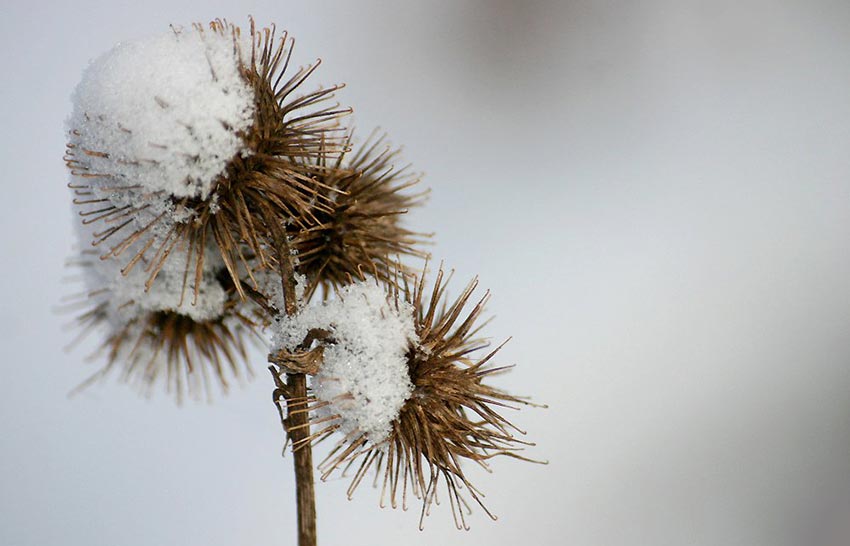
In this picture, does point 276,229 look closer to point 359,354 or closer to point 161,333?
point 359,354

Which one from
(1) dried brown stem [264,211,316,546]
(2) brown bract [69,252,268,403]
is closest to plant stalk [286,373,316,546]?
(1) dried brown stem [264,211,316,546]

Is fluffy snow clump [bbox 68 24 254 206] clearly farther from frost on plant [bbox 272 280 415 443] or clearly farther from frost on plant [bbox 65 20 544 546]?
frost on plant [bbox 272 280 415 443]

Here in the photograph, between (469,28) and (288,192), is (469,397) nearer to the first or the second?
(288,192)

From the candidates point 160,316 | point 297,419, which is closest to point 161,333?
point 160,316

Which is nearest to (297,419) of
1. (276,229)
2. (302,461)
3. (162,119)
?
(302,461)

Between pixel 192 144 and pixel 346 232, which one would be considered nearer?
pixel 192 144

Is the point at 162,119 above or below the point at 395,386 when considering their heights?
above

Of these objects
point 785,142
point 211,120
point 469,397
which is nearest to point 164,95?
point 211,120
